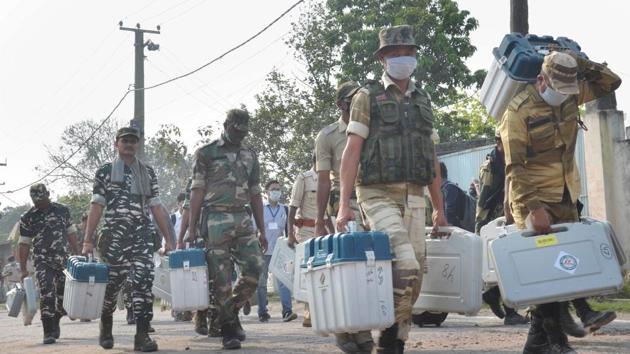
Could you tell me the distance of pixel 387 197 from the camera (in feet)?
21.6

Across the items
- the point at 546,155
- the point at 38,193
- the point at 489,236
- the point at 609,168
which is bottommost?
the point at 489,236

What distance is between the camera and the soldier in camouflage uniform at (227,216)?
30.7 ft

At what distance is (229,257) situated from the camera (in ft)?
31.0

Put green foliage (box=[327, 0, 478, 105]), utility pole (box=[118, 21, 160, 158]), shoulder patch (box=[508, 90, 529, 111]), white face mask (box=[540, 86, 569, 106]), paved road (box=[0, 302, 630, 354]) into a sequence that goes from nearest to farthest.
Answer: white face mask (box=[540, 86, 569, 106]), shoulder patch (box=[508, 90, 529, 111]), paved road (box=[0, 302, 630, 354]), utility pole (box=[118, 21, 160, 158]), green foliage (box=[327, 0, 478, 105])

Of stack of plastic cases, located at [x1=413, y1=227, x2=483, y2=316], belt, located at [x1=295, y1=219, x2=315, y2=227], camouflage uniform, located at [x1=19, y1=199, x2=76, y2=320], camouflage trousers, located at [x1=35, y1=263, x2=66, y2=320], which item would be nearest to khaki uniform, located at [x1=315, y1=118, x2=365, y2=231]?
stack of plastic cases, located at [x1=413, y1=227, x2=483, y2=316]

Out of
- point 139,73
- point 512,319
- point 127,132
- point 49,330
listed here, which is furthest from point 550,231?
point 139,73

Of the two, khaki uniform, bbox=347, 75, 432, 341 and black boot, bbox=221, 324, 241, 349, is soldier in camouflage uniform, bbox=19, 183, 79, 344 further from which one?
khaki uniform, bbox=347, 75, 432, 341

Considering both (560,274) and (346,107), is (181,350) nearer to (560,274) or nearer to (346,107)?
(346,107)

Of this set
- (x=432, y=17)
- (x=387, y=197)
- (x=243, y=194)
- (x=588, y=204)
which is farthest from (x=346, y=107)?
(x=432, y=17)

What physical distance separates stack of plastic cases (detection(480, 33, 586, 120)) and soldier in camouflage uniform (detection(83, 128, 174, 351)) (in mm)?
3674

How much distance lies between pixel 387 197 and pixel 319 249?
64cm

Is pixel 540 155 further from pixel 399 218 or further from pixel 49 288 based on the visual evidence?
pixel 49 288

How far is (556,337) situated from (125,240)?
477 cm

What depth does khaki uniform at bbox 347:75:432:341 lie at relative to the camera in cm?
624
